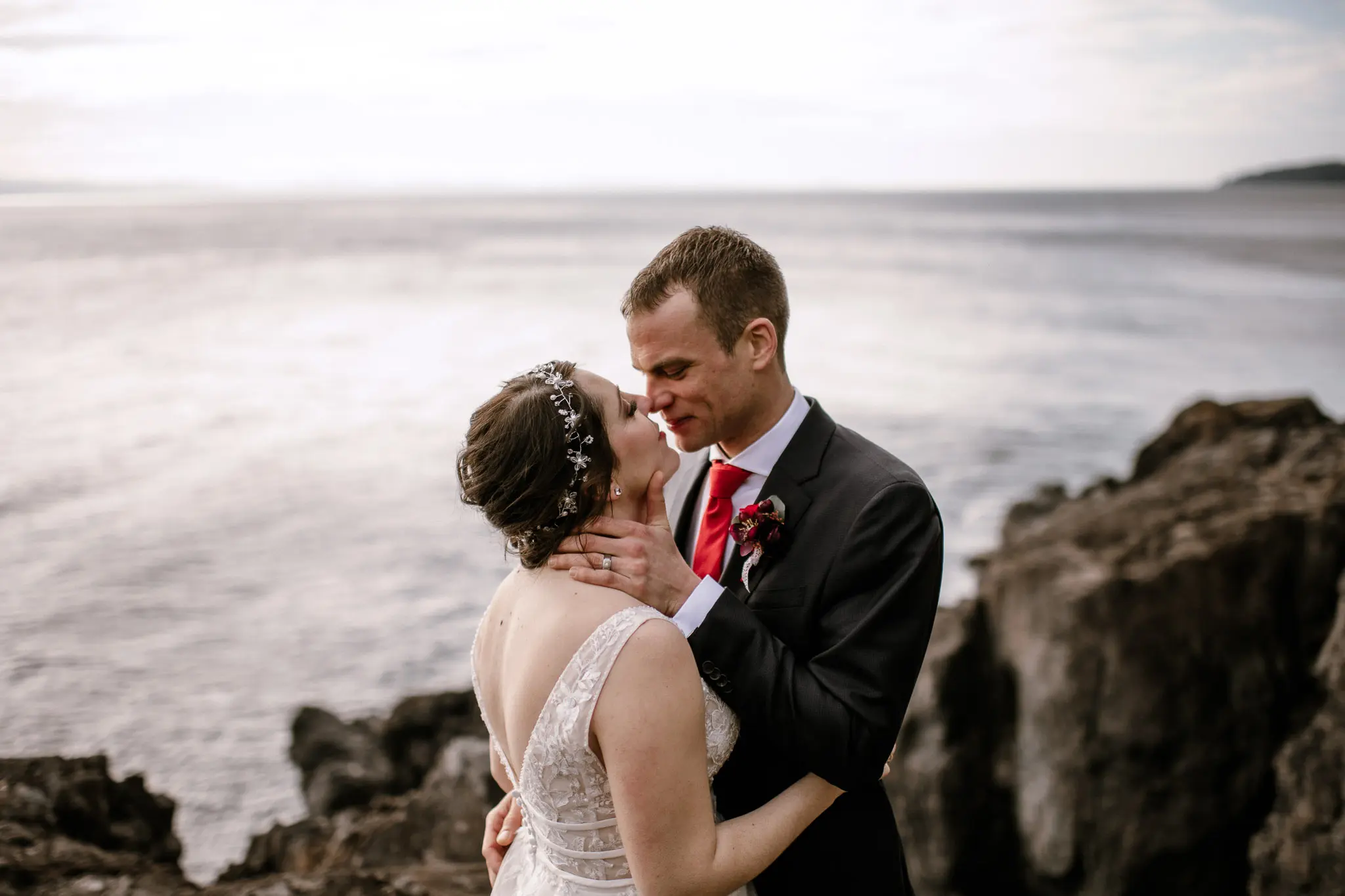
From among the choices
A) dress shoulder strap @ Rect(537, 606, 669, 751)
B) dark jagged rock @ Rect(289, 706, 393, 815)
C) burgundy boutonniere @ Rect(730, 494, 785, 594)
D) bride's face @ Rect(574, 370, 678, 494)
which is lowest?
Result: dark jagged rock @ Rect(289, 706, 393, 815)

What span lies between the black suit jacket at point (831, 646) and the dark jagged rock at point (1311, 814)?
2218 millimetres

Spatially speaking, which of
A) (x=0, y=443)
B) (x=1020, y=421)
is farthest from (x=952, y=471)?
(x=0, y=443)

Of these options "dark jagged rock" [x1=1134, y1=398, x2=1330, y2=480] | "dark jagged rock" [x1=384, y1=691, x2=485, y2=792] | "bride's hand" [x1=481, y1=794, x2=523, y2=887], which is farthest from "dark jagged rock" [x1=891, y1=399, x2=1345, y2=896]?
"dark jagged rock" [x1=1134, y1=398, x2=1330, y2=480]

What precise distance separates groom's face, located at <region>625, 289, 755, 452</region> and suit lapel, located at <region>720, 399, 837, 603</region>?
0.22m

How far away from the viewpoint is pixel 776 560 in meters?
2.99

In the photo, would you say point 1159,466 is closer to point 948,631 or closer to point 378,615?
point 948,631

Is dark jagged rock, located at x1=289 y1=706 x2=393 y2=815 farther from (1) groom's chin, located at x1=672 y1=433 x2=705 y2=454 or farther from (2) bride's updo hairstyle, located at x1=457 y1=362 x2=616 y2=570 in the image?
(2) bride's updo hairstyle, located at x1=457 y1=362 x2=616 y2=570

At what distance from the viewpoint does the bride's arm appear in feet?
7.63

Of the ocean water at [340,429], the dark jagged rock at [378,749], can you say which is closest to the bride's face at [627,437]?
the dark jagged rock at [378,749]

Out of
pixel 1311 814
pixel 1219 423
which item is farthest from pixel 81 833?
pixel 1219 423

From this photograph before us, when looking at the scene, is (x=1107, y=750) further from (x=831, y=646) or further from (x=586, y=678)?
(x=586, y=678)

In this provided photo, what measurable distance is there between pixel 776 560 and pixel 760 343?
2.38ft

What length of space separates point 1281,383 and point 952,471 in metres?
12.9

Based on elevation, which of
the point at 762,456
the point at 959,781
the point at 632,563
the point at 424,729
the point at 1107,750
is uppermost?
the point at 762,456
